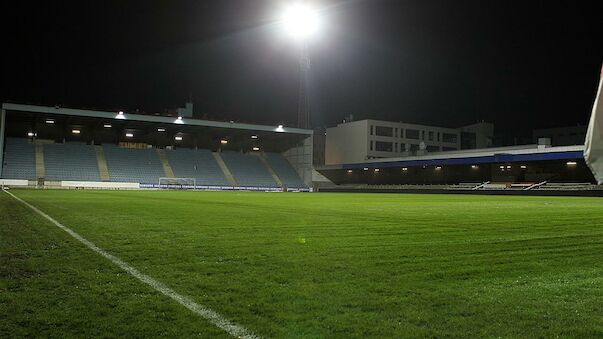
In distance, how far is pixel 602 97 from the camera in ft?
5.81

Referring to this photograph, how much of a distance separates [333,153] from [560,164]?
3341cm

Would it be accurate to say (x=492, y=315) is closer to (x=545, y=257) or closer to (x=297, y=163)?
(x=545, y=257)

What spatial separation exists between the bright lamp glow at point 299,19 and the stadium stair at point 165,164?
2551cm

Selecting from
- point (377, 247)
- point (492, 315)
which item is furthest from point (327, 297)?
point (377, 247)

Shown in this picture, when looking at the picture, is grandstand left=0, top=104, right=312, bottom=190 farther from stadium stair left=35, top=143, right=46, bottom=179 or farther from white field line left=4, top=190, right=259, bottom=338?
white field line left=4, top=190, right=259, bottom=338

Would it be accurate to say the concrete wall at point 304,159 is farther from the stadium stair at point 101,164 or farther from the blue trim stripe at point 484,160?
the stadium stair at point 101,164

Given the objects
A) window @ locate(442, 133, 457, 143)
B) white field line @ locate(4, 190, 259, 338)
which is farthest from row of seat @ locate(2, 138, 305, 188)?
white field line @ locate(4, 190, 259, 338)

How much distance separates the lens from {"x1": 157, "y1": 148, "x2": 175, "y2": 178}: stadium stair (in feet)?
188

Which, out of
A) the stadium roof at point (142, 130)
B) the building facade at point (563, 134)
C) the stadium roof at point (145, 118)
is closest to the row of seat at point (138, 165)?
the stadium roof at point (142, 130)

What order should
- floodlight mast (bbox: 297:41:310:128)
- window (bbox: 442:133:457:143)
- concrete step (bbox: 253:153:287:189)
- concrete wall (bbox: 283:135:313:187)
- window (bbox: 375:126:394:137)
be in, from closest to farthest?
floodlight mast (bbox: 297:41:310:128) → concrete step (bbox: 253:153:287:189) → concrete wall (bbox: 283:135:313:187) → window (bbox: 375:126:394:137) → window (bbox: 442:133:457:143)

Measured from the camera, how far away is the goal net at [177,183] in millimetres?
54588

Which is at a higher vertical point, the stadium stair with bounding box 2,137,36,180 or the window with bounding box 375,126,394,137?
the window with bounding box 375,126,394,137

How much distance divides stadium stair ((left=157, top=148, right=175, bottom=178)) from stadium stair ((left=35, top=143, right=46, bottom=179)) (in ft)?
42.1

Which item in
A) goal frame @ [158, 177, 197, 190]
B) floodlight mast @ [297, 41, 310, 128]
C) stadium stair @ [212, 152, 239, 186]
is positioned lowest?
goal frame @ [158, 177, 197, 190]
